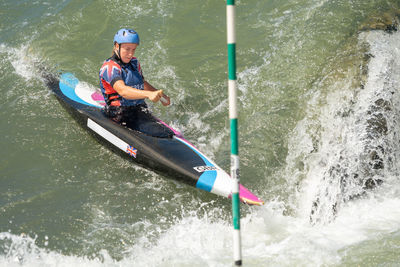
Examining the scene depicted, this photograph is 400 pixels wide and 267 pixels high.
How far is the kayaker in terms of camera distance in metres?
4.89

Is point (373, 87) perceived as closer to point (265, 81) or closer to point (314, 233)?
point (265, 81)

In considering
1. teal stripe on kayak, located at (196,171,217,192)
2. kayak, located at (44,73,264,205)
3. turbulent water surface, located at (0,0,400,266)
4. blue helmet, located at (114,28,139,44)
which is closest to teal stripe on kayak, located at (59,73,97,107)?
kayak, located at (44,73,264,205)

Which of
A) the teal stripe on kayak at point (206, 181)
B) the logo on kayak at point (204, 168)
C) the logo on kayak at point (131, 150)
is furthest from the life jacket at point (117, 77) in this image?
the teal stripe on kayak at point (206, 181)

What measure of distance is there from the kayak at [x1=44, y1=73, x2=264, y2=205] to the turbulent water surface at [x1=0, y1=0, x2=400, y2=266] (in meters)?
0.16

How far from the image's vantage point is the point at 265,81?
21.6 ft

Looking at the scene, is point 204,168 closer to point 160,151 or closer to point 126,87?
point 160,151

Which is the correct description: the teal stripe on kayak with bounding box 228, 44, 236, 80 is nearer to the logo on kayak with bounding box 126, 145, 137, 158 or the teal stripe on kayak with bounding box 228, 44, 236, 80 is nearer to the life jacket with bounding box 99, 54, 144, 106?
the life jacket with bounding box 99, 54, 144, 106

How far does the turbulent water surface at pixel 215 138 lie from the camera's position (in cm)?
394

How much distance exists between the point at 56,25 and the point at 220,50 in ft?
A: 10.1

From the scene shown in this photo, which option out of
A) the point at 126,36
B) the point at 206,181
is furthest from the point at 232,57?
the point at 126,36

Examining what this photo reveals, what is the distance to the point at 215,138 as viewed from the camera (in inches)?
221

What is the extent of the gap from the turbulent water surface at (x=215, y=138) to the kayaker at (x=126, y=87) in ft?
1.59

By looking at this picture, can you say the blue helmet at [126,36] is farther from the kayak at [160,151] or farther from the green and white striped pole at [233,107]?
the green and white striped pole at [233,107]

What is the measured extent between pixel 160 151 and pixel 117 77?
91 cm
